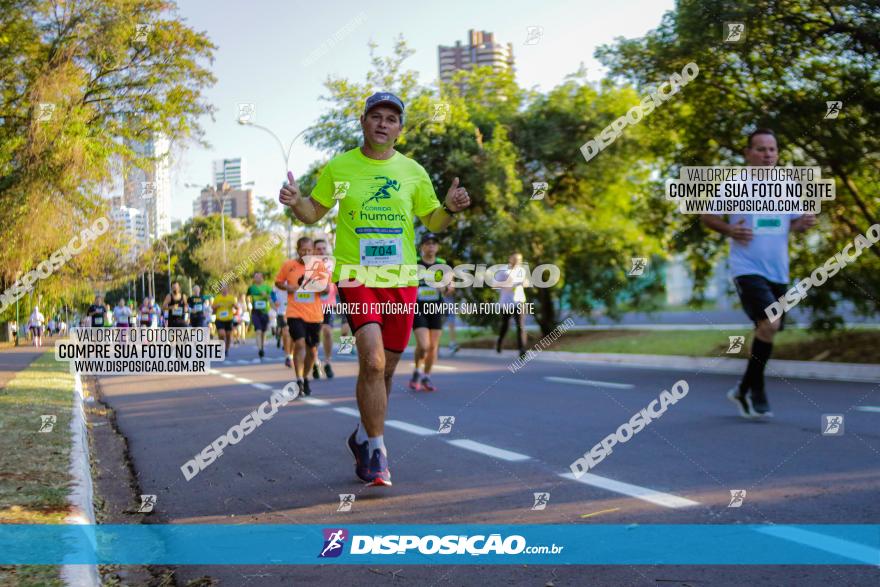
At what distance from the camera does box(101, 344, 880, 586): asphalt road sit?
3.55 m

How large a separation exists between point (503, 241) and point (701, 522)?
54.1 ft

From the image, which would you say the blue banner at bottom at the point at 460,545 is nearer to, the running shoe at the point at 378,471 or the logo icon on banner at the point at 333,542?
the logo icon on banner at the point at 333,542

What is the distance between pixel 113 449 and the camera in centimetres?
741

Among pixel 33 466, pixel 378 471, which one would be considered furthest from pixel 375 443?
pixel 33 466

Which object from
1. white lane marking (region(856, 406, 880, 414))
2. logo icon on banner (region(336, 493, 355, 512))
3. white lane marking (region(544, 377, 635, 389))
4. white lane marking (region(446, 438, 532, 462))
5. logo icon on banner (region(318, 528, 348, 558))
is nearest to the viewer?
logo icon on banner (region(318, 528, 348, 558))

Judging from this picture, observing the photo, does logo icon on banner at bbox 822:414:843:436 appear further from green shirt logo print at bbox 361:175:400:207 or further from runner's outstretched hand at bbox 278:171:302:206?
Result: runner's outstretched hand at bbox 278:171:302:206

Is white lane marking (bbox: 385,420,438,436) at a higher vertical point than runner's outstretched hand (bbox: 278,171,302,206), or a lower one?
lower

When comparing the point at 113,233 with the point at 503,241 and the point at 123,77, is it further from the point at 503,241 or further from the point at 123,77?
the point at 503,241

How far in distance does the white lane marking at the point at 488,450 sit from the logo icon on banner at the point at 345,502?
1.47 meters

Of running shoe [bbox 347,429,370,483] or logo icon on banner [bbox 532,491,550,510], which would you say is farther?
running shoe [bbox 347,429,370,483]

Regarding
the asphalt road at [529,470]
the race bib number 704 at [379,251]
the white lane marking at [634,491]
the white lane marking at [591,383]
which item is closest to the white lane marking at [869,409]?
the asphalt road at [529,470]

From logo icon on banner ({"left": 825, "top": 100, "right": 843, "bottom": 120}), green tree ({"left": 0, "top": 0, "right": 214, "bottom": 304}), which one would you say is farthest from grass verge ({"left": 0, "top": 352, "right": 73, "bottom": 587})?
logo icon on banner ({"left": 825, "top": 100, "right": 843, "bottom": 120})

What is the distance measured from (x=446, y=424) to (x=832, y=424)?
318 centimetres

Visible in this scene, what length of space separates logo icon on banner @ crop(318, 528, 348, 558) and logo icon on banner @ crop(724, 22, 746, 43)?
32.1ft
